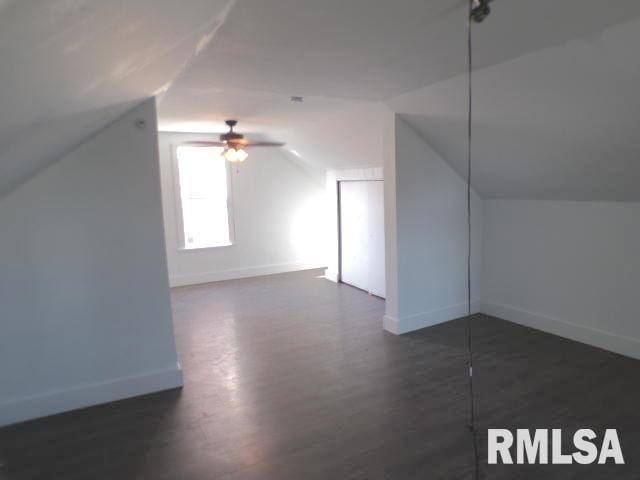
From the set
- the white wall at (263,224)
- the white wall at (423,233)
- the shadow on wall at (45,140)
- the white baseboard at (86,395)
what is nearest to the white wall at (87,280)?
the white baseboard at (86,395)

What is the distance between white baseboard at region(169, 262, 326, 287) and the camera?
251 inches

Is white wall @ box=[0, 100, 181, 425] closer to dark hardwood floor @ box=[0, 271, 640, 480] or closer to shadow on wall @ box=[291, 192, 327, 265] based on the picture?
dark hardwood floor @ box=[0, 271, 640, 480]

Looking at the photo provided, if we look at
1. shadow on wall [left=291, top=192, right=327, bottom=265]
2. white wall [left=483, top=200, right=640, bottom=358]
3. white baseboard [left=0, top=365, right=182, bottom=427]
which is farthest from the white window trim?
white wall [left=483, top=200, right=640, bottom=358]

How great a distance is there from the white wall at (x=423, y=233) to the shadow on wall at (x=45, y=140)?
7.84 feet

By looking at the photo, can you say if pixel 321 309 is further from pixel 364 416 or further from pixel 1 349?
pixel 1 349

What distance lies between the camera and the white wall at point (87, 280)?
267 centimetres

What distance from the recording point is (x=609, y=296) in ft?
11.5

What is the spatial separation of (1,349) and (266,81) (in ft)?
8.45

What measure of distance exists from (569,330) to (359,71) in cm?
311

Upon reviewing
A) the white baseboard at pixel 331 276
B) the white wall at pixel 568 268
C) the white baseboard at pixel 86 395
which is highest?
the white wall at pixel 568 268

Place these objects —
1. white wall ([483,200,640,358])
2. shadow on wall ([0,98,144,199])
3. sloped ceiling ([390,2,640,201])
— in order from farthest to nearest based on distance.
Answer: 1. white wall ([483,200,640,358])
2. sloped ceiling ([390,2,640,201])
3. shadow on wall ([0,98,144,199])

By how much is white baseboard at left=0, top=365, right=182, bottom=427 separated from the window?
3.51 m

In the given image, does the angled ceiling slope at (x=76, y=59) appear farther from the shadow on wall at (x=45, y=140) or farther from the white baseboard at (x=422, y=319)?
the white baseboard at (x=422, y=319)

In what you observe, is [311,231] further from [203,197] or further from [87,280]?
[87,280]
